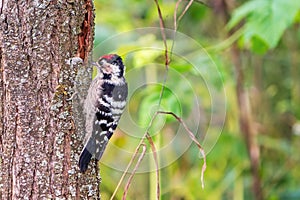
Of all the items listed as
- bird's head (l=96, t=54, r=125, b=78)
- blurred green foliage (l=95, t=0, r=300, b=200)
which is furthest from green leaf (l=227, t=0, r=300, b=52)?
bird's head (l=96, t=54, r=125, b=78)

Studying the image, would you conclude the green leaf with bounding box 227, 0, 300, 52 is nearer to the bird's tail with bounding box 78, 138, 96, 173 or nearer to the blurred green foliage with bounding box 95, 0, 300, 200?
the blurred green foliage with bounding box 95, 0, 300, 200

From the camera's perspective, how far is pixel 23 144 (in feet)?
3.90

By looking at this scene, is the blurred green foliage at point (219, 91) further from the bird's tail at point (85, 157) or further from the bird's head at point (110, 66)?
the bird's tail at point (85, 157)

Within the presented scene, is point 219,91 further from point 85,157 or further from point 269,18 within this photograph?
point 85,157

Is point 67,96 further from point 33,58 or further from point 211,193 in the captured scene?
point 211,193

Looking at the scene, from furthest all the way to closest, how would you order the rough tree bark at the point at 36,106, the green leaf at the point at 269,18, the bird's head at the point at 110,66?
the green leaf at the point at 269,18, the bird's head at the point at 110,66, the rough tree bark at the point at 36,106

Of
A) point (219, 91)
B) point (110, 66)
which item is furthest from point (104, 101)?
point (219, 91)

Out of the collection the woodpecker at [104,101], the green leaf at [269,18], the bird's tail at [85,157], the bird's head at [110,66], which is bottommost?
the bird's tail at [85,157]

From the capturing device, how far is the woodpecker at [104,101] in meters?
1.26

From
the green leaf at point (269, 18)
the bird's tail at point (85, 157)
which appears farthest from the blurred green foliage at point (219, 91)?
the bird's tail at point (85, 157)

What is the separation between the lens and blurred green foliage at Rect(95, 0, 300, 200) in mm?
2070

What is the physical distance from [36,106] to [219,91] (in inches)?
42.7

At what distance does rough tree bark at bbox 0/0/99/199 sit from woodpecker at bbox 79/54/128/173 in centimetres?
6

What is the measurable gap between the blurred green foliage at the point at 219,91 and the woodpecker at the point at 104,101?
0.61 meters
